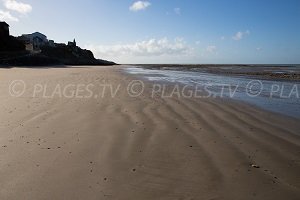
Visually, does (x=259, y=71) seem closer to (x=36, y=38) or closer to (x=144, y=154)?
(x=144, y=154)

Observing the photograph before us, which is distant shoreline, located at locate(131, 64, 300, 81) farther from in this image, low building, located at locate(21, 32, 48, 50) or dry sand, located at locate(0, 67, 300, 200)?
low building, located at locate(21, 32, 48, 50)

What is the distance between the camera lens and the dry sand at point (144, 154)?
353 cm

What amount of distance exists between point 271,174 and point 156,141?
1967mm

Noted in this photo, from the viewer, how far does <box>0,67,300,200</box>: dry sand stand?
139 inches

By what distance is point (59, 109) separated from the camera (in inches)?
317

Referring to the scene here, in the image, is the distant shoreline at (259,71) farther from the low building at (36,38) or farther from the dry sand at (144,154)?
the low building at (36,38)

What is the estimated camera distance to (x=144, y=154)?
15.4ft

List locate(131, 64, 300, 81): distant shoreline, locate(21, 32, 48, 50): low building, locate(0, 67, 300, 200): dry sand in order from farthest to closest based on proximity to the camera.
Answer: locate(21, 32, 48, 50): low building
locate(131, 64, 300, 81): distant shoreline
locate(0, 67, 300, 200): dry sand

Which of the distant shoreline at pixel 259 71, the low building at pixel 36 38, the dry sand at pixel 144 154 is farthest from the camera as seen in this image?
the low building at pixel 36 38

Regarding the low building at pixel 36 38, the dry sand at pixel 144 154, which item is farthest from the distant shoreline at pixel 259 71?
the low building at pixel 36 38

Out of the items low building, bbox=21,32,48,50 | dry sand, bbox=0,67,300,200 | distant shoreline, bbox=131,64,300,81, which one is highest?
low building, bbox=21,32,48,50

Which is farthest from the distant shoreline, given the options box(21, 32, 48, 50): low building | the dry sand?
box(21, 32, 48, 50): low building

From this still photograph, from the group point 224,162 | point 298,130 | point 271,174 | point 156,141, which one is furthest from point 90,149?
point 298,130

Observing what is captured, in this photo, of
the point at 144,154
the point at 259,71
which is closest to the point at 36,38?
the point at 259,71
